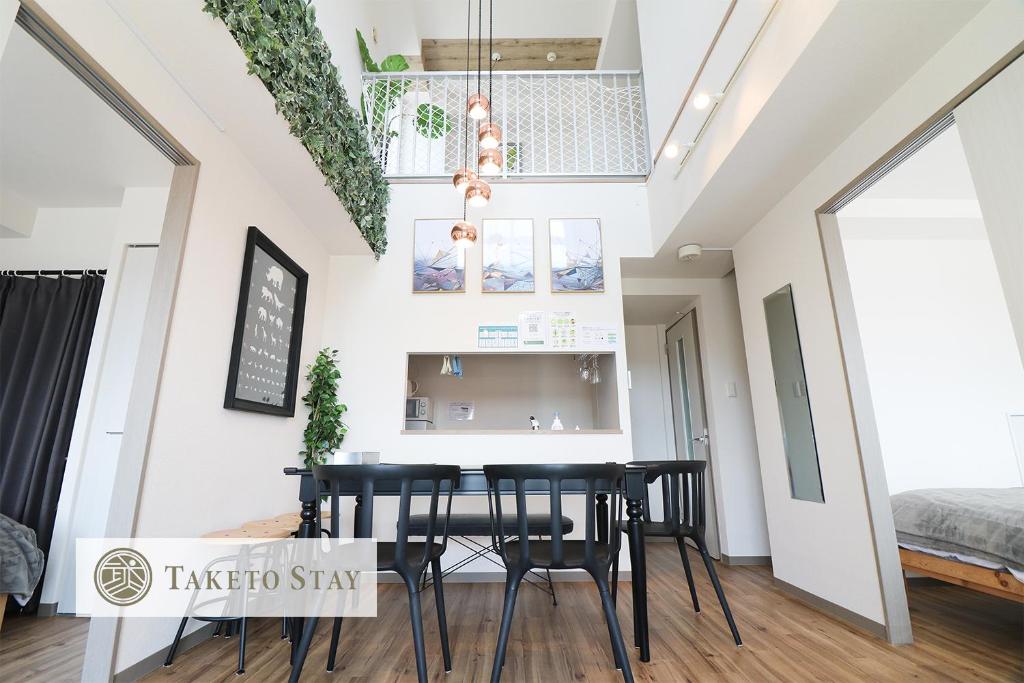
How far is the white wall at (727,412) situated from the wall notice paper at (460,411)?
2078mm

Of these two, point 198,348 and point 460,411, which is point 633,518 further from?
point 460,411

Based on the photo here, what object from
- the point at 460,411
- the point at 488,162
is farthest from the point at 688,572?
the point at 460,411

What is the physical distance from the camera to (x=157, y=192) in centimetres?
315

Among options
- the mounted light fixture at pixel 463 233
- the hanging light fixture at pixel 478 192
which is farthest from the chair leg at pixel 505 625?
the hanging light fixture at pixel 478 192

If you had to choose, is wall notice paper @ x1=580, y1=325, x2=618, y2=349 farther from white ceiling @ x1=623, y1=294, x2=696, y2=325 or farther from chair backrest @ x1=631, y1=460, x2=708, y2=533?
chair backrest @ x1=631, y1=460, x2=708, y2=533

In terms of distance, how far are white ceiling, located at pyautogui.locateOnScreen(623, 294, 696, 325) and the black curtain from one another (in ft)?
14.5

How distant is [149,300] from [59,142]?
5.95ft

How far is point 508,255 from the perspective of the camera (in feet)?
12.9

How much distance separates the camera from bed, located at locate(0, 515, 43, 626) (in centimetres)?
222

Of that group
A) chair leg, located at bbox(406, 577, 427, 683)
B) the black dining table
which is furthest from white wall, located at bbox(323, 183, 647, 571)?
chair leg, located at bbox(406, 577, 427, 683)

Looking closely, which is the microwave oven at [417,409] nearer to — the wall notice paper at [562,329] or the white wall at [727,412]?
the wall notice paper at [562,329]

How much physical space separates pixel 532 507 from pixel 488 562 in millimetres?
539

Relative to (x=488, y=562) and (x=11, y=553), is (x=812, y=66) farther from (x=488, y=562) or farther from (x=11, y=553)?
(x=11, y=553)

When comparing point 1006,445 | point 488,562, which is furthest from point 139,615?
point 1006,445
